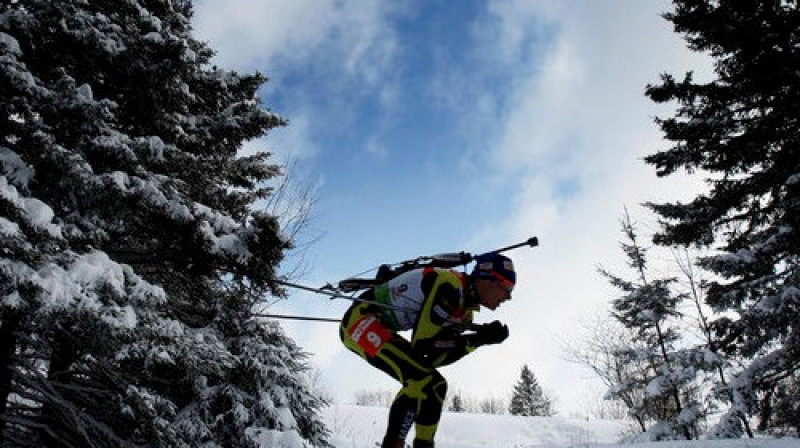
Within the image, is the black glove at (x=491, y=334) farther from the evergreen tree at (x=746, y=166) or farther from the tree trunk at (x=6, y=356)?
the evergreen tree at (x=746, y=166)

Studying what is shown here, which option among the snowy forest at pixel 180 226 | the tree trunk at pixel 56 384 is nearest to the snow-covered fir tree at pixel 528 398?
Result: the snowy forest at pixel 180 226

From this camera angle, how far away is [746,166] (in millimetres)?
12094

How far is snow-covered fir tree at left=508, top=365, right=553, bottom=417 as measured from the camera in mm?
53875

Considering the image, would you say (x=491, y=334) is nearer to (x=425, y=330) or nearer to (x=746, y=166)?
(x=425, y=330)

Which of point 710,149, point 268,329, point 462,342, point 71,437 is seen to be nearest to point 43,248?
point 71,437

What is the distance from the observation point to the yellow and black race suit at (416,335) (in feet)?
13.9

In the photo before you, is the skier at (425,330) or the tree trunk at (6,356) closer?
the skier at (425,330)

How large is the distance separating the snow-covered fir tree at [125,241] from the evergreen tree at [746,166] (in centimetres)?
987

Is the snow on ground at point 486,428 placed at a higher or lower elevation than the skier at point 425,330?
higher

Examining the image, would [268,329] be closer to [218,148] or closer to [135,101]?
[218,148]

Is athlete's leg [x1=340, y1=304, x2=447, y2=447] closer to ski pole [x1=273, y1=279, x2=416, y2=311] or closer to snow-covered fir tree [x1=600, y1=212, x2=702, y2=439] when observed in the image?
ski pole [x1=273, y1=279, x2=416, y2=311]

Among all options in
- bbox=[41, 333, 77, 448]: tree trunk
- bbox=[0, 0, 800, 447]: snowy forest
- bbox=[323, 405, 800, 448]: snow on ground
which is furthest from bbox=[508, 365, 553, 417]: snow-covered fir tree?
bbox=[41, 333, 77, 448]: tree trunk

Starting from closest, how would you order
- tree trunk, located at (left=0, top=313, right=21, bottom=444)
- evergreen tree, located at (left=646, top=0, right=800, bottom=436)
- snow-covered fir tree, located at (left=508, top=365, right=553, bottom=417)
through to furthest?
tree trunk, located at (left=0, top=313, right=21, bottom=444) → evergreen tree, located at (left=646, top=0, right=800, bottom=436) → snow-covered fir tree, located at (left=508, top=365, right=553, bottom=417)

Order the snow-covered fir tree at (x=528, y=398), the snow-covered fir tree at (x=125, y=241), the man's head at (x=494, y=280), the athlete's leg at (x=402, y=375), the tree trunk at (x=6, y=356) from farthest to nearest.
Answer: the snow-covered fir tree at (x=528, y=398)
the tree trunk at (x=6, y=356)
the snow-covered fir tree at (x=125, y=241)
the man's head at (x=494, y=280)
the athlete's leg at (x=402, y=375)
